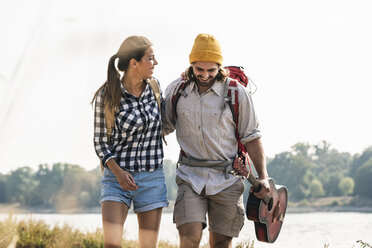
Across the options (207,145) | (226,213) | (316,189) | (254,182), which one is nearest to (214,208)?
(226,213)

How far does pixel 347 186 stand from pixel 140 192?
9332 cm

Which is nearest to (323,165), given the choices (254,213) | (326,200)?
(326,200)

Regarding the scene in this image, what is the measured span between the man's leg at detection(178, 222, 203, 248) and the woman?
24 cm

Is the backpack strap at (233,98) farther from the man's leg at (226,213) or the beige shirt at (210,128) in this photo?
the man's leg at (226,213)

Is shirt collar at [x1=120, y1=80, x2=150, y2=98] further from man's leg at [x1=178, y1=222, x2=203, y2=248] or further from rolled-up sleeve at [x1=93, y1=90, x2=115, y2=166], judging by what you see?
man's leg at [x1=178, y1=222, x2=203, y2=248]

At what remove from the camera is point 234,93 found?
157 inches

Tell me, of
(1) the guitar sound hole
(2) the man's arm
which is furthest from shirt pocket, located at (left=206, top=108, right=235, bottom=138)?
(1) the guitar sound hole

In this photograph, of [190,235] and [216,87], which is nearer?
[190,235]

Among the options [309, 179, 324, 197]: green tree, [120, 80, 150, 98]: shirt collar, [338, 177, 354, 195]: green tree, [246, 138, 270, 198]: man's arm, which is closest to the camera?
[120, 80, 150, 98]: shirt collar

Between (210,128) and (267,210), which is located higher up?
(210,128)

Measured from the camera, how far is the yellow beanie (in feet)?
12.6

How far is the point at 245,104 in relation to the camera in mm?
4016

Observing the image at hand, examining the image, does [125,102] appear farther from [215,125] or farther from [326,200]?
[326,200]

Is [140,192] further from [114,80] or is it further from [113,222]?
[114,80]
